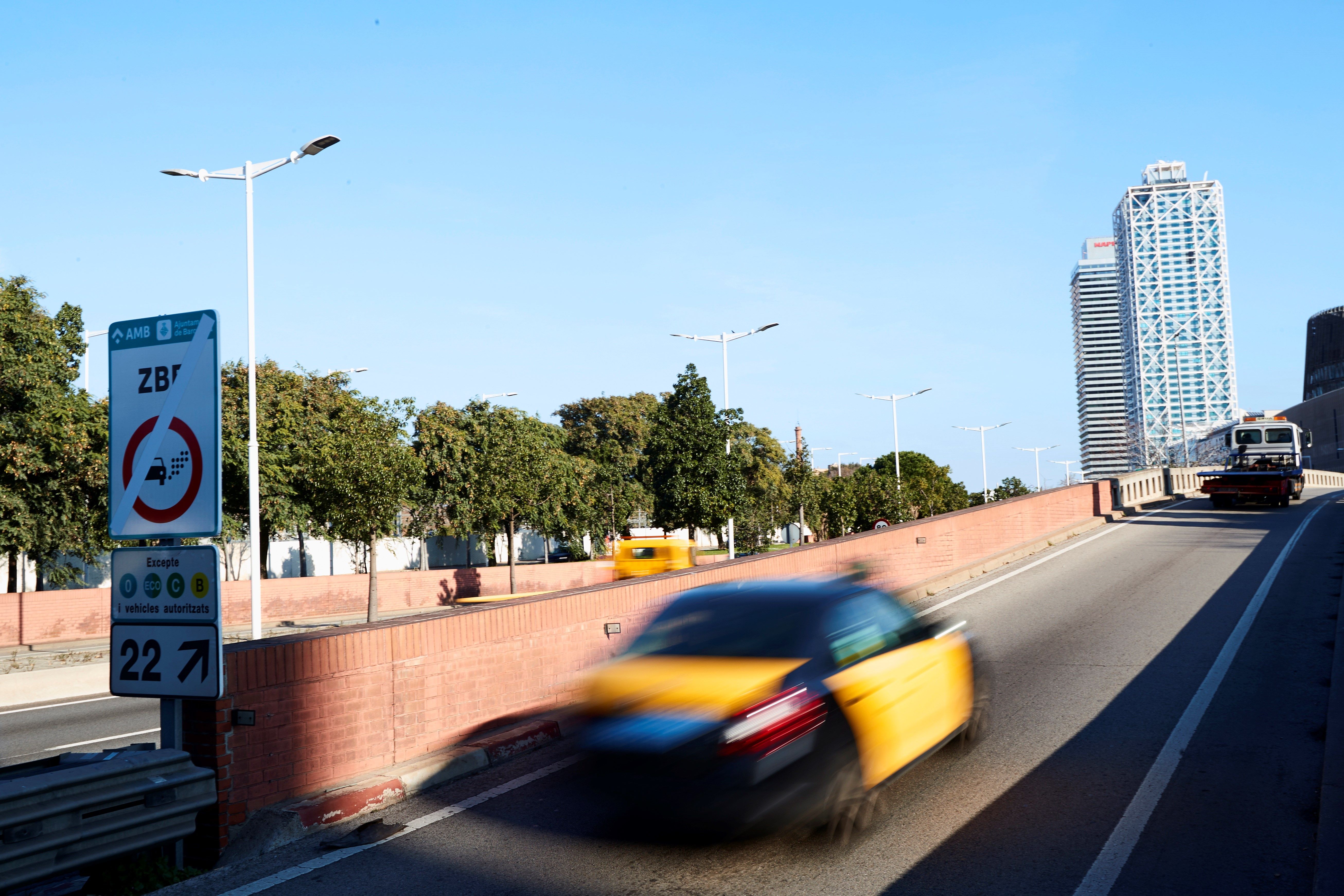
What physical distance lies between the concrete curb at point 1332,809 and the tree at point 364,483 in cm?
2684

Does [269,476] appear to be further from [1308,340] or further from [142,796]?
[1308,340]

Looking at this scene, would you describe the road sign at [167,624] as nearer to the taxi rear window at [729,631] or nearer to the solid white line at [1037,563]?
the taxi rear window at [729,631]

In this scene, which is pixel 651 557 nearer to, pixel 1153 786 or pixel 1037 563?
pixel 1037 563

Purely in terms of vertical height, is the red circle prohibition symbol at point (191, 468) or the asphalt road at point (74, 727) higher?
the red circle prohibition symbol at point (191, 468)

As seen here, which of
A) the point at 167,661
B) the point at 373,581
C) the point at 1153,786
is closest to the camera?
the point at 167,661

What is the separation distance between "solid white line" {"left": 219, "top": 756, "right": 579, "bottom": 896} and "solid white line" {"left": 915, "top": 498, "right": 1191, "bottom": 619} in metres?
3.00

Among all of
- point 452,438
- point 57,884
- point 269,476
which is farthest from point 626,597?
point 452,438

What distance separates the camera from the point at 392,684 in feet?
23.7

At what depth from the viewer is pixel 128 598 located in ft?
19.7

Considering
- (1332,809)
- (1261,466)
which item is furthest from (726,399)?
(1332,809)

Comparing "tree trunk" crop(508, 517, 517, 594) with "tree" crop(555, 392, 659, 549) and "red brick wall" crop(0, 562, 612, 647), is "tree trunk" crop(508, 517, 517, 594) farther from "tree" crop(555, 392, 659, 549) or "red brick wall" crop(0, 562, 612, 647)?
"tree" crop(555, 392, 659, 549)

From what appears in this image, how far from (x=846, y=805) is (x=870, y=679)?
2.47 ft

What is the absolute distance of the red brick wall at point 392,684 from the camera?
5980 mm

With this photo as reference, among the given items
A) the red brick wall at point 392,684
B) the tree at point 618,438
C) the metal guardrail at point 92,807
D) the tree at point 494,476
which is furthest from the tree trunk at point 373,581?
the tree at point 618,438
